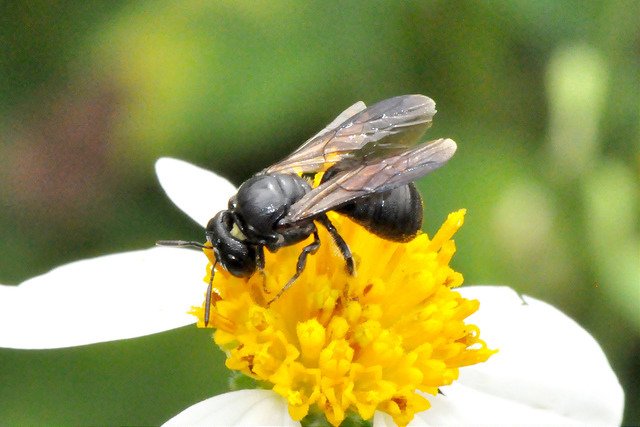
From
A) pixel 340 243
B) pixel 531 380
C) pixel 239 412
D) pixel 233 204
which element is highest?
pixel 233 204

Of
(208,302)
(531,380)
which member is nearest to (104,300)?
(208,302)

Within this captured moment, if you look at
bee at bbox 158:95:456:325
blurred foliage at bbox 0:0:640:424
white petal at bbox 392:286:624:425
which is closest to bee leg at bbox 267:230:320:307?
bee at bbox 158:95:456:325

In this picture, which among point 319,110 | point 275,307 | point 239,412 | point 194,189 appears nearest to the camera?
point 239,412

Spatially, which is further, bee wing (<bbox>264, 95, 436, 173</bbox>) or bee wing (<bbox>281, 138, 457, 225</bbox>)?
bee wing (<bbox>264, 95, 436, 173</bbox>)

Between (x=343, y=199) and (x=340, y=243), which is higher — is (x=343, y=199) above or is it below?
above

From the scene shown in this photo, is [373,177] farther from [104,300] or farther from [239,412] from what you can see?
[104,300]

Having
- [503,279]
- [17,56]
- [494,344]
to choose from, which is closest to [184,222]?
[17,56]

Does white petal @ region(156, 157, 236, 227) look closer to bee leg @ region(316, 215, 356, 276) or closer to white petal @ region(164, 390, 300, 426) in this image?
bee leg @ region(316, 215, 356, 276)
